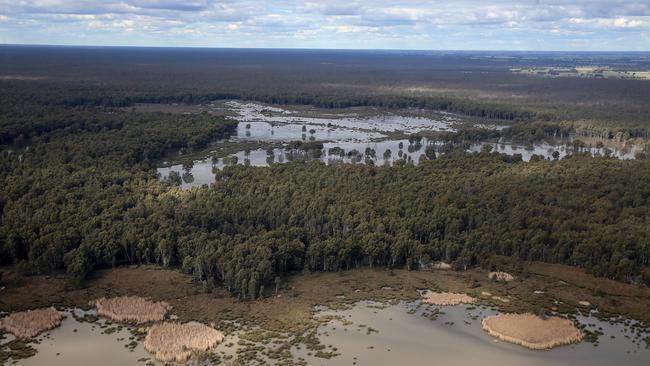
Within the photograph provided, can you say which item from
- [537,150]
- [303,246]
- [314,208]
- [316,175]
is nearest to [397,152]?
[537,150]

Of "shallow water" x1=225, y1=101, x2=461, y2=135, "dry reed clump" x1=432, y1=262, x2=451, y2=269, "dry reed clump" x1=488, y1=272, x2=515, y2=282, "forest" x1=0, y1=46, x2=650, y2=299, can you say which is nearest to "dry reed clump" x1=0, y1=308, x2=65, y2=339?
"forest" x1=0, y1=46, x2=650, y2=299

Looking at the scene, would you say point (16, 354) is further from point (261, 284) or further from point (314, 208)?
point (314, 208)

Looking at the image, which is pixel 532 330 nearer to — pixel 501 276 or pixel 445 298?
pixel 445 298

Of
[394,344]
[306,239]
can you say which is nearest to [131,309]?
[306,239]

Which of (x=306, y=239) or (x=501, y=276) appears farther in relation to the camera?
(x=306, y=239)

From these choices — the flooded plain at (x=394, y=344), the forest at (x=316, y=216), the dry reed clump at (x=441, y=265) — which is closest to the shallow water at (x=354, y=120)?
the forest at (x=316, y=216)
